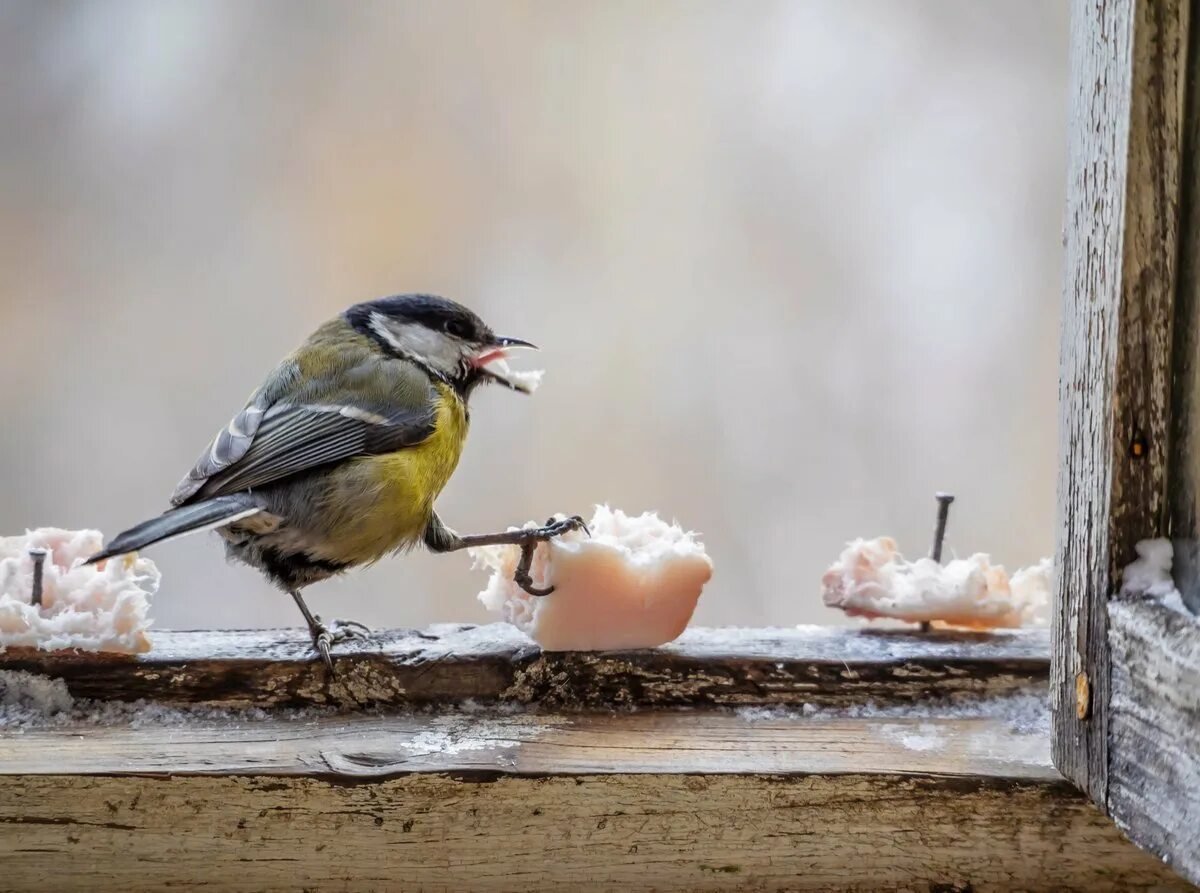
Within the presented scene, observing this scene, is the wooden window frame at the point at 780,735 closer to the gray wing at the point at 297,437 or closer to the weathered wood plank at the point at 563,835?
the weathered wood plank at the point at 563,835

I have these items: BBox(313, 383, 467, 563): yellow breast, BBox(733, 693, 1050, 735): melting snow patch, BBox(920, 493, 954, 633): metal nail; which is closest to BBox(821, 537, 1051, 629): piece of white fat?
BBox(920, 493, 954, 633): metal nail

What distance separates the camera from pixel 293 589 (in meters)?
1.21

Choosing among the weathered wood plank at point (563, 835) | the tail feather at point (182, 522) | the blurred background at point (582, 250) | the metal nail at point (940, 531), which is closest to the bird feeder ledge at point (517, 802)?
the weathered wood plank at point (563, 835)

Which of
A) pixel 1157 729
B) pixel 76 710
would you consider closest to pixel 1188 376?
pixel 1157 729

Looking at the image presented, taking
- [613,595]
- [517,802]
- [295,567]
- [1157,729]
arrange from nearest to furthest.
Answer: [1157,729]
[517,802]
[613,595]
[295,567]

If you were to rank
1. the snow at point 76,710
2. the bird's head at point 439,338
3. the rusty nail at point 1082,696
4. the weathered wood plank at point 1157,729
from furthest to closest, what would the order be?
the bird's head at point 439,338 → the snow at point 76,710 → the rusty nail at point 1082,696 → the weathered wood plank at point 1157,729

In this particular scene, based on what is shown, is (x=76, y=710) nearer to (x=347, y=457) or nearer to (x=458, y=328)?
(x=347, y=457)

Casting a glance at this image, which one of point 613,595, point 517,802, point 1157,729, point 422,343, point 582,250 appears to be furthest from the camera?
point 582,250

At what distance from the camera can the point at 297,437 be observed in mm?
1159

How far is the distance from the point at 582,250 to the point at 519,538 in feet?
1.63

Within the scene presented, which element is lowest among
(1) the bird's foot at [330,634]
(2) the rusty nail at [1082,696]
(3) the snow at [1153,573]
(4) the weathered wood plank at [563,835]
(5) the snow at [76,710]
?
(4) the weathered wood plank at [563,835]

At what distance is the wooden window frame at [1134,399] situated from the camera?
73 centimetres

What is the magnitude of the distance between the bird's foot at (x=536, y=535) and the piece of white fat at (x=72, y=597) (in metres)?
0.35

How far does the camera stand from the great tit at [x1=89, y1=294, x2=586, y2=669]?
3.71 ft
